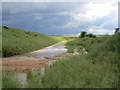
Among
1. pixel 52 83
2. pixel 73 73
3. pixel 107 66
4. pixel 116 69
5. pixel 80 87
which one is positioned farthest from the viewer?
pixel 107 66

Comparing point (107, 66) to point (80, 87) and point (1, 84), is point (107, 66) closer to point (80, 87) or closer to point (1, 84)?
point (80, 87)

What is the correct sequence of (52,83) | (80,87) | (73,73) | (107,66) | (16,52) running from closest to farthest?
(80,87) → (52,83) → (73,73) → (107,66) → (16,52)

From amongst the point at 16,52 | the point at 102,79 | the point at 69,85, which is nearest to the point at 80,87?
the point at 69,85

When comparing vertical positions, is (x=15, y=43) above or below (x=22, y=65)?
above

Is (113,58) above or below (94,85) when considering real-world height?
above

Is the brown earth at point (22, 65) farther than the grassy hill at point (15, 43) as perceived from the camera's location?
No

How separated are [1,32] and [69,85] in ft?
120

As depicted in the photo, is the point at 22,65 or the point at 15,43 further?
the point at 15,43

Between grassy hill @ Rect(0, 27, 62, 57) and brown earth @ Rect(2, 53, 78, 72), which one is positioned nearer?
brown earth @ Rect(2, 53, 78, 72)

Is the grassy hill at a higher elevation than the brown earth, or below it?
higher

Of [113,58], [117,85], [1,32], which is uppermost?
[1,32]

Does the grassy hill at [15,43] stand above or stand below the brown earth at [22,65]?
above

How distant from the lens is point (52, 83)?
25.0 ft

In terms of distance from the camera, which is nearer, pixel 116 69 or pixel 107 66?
pixel 116 69
